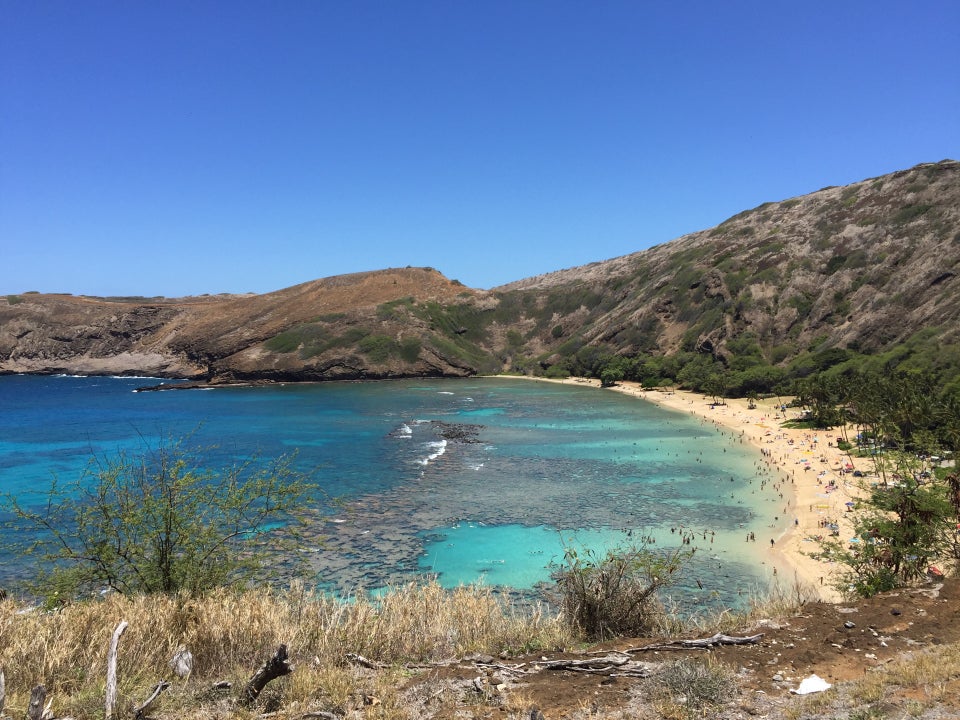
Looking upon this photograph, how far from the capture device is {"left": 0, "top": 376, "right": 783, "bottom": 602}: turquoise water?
2816 centimetres

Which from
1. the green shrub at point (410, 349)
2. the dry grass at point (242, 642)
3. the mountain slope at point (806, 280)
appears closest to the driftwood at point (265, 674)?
the dry grass at point (242, 642)

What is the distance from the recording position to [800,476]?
41.8 metres

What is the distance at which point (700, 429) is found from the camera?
62938 mm

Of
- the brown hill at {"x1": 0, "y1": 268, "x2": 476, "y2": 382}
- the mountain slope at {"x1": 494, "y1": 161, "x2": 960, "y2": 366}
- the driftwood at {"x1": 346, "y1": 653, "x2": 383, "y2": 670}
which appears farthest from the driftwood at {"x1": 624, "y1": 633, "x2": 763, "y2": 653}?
the brown hill at {"x1": 0, "y1": 268, "x2": 476, "y2": 382}

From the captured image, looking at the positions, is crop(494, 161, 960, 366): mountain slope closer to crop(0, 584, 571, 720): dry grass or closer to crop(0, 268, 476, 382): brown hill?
crop(0, 268, 476, 382): brown hill

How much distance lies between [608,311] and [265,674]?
14168 centimetres

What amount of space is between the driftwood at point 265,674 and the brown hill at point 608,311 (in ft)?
264

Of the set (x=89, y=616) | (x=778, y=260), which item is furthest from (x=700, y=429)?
(x=778, y=260)

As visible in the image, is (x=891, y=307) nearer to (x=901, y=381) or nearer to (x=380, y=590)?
(x=901, y=381)

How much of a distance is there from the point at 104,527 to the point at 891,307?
317 ft

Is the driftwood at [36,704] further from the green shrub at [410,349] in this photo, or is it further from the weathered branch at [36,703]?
the green shrub at [410,349]

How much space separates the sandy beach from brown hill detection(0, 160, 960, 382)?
23723mm

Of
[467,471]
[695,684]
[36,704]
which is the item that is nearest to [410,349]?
[467,471]

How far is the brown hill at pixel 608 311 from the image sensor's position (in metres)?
94.0
